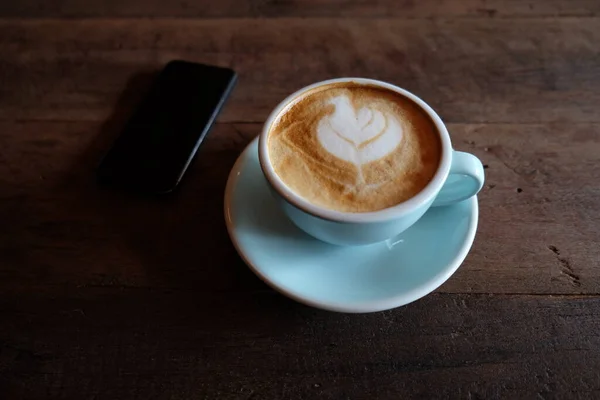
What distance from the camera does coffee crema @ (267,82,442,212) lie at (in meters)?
0.51

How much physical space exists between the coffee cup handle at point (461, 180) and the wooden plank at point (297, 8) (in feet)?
1.39

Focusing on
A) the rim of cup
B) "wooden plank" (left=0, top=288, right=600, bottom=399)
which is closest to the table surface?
"wooden plank" (left=0, top=288, right=600, bottom=399)

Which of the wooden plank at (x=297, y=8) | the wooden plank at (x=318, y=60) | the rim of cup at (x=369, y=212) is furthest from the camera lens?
the wooden plank at (x=297, y=8)

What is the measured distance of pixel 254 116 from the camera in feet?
2.38

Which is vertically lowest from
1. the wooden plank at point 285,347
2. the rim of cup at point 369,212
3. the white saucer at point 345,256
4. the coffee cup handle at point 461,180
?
the wooden plank at point 285,347

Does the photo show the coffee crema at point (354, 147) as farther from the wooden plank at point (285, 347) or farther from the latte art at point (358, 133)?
the wooden plank at point (285, 347)

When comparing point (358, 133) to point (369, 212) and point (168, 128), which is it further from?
point (168, 128)

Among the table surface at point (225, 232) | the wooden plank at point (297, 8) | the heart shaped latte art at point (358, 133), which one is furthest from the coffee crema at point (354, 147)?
the wooden plank at point (297, 8)

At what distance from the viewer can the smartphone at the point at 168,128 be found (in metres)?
0.64

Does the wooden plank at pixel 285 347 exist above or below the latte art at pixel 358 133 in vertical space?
below

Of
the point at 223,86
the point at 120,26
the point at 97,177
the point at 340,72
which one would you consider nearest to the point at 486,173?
the point at 340,72

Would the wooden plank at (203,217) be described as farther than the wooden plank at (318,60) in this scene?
No

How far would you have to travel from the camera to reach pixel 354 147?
549 mm

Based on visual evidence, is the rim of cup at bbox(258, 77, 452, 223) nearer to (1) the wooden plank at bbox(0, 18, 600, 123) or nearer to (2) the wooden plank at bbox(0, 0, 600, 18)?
(1) the wooden plank at bbox(0, 18, 600, 123)
